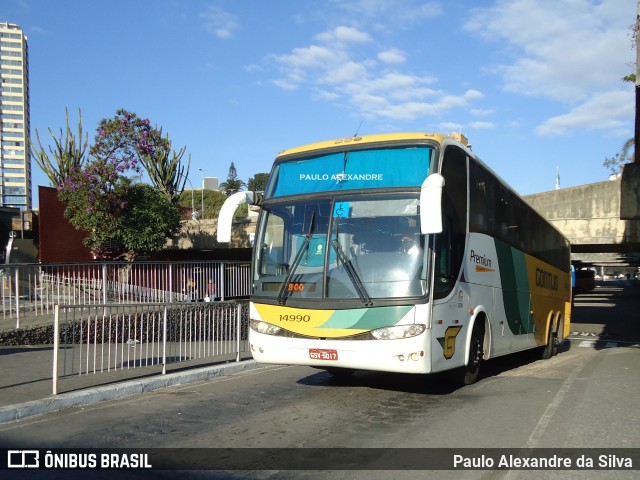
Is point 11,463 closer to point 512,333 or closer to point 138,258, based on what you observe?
point 512,333

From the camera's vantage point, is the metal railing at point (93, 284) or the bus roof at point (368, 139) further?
the metal railing at point (93, 284)

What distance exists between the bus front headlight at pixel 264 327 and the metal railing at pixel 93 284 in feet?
22.5

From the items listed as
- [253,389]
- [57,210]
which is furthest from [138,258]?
[253,389]

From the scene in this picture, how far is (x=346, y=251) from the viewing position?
7.56 m

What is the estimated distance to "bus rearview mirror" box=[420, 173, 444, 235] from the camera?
6.77 meters

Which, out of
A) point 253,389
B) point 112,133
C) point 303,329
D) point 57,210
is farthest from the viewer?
point 57,210

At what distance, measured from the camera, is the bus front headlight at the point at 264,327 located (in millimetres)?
7930

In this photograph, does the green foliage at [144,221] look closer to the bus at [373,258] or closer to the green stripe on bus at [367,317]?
the bus at [373,258]

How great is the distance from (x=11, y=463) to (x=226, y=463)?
202cm

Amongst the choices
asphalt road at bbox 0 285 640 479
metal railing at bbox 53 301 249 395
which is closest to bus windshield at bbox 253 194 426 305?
asphalt road at bbox 0 285 640 479

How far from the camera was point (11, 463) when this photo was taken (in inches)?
214

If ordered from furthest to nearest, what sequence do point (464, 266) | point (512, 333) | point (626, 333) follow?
point (626, 333) → point (512, 333) → point (464, 266)

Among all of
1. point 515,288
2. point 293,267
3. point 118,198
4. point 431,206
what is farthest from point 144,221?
point 431,206

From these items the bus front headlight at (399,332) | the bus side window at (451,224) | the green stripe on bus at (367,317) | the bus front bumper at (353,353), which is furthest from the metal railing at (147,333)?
the bus side window at (451,224)
